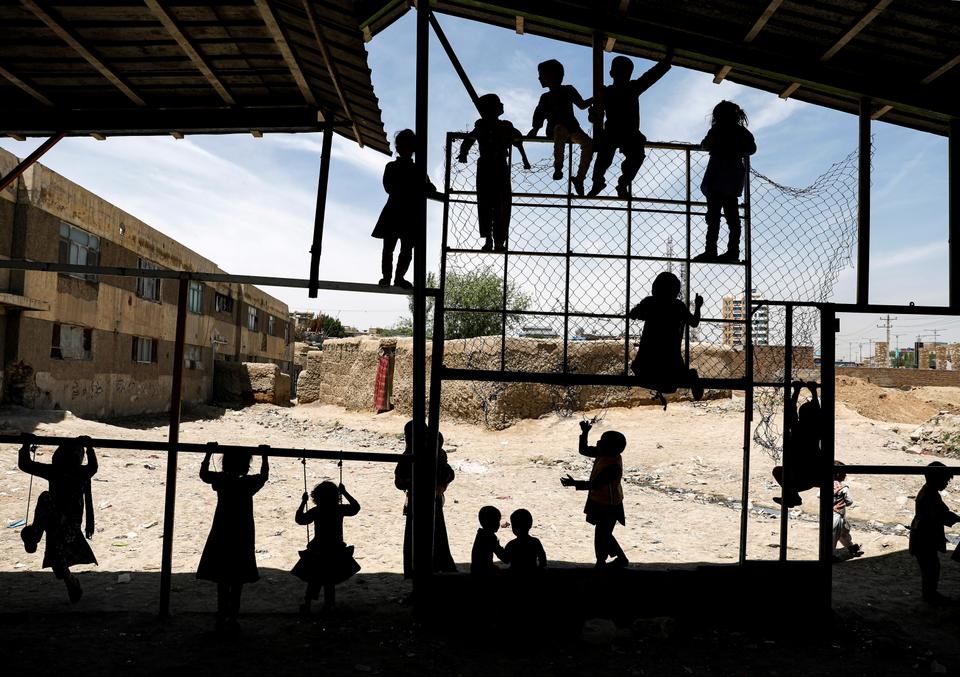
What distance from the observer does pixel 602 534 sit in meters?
4.47

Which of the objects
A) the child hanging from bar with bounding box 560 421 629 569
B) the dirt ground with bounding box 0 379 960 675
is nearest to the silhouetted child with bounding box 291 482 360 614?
the dirt ground with bounding box 0 379 960 675

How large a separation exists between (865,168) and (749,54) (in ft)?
4.07

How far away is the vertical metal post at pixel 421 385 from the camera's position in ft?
13.4

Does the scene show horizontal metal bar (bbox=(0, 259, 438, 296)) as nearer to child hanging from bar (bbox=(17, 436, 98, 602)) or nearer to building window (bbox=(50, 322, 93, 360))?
child hanging from bar (bbox=(17, 436, 98, 602))

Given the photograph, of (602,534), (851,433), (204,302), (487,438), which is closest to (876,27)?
(602,534)

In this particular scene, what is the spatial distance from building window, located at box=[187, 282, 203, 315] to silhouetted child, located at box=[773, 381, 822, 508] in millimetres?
21829

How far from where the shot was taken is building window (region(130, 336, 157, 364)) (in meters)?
18.5

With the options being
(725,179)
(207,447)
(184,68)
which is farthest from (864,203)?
(184,68)

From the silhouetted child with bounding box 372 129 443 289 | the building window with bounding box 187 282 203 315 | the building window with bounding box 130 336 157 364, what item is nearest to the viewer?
the silhouetted child with bounding box 372 129 443 289

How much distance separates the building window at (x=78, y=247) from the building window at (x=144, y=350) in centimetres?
293

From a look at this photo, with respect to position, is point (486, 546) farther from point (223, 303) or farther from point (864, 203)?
point (223, 303)

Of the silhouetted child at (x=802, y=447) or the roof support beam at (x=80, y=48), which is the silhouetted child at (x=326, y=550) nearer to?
the silhouetted child at (x=802, y=447)

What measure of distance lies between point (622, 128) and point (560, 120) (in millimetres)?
484

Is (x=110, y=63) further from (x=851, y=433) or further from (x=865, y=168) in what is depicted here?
(x=851, y=433)
